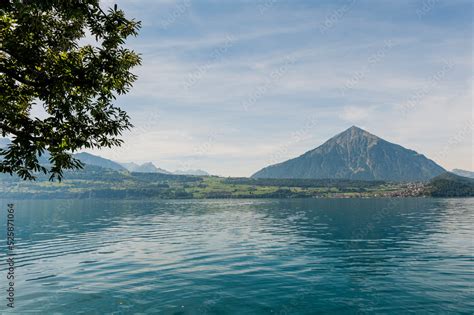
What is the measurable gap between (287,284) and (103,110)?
25.7 metres

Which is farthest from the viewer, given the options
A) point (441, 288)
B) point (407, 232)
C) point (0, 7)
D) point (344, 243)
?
point (407, 232)

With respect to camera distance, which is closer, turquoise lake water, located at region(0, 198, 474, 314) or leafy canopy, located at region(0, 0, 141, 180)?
leafy canopy, located at region(0, 0, 141, 180)

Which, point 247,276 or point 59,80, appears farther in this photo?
point 247,276

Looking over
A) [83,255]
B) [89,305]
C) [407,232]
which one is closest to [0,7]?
[89,305]

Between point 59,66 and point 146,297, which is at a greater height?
point 59,66

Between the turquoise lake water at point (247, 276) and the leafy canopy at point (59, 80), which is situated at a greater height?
the leafy canopy at point (59, 80)

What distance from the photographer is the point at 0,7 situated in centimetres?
1237

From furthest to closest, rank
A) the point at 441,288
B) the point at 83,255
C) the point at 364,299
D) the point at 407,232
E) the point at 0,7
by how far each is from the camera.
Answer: the point at 407,232 → the point at 83,255 → the point at 441,288 → the point at 364,299 → the point at 0,7

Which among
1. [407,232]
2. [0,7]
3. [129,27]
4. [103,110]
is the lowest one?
[407,232]

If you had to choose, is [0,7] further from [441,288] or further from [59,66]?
[441,288]

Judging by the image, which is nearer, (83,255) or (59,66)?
(59,66)

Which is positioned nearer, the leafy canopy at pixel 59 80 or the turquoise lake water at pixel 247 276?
the leafy canopy at pixel 59 80

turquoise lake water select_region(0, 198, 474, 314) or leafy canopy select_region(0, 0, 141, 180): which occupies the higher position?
leafy canopy select_region(0, 0, 141, 180)

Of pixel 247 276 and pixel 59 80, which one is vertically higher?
pixel 59 80
